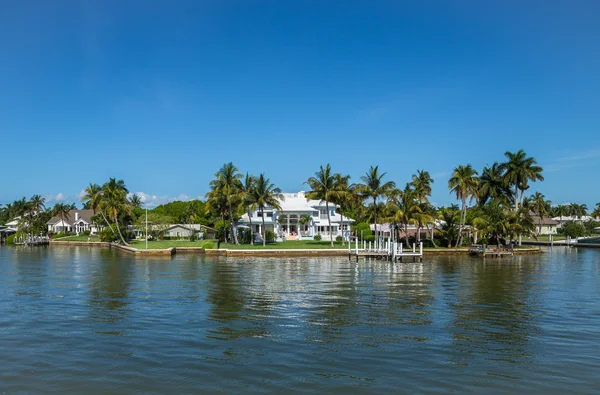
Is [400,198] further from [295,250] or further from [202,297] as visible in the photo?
[202,297]

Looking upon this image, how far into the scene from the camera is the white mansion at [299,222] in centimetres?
7919

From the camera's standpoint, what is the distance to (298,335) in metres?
18.0

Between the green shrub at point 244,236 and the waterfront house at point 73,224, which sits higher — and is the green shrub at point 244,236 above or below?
below

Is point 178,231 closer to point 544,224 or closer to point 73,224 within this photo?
point 73,224

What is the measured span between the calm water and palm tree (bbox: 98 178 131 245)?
4256cm

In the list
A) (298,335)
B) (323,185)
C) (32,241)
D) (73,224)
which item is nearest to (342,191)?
(323,185)

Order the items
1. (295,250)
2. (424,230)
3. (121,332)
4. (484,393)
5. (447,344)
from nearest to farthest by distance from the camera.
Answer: (484,393) < (447,344) < (121,332) < (295,250) < (424,230)

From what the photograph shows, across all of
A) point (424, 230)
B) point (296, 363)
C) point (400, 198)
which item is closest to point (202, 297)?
point (296, 363)

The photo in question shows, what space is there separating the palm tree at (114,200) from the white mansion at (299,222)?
19.0 meters

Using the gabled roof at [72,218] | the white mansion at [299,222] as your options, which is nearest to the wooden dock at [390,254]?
the white mansion at [299,222]

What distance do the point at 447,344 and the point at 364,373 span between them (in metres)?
4.42

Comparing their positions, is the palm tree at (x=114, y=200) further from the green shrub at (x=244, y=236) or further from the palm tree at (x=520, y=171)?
the palm tree at (x=520, y=171)

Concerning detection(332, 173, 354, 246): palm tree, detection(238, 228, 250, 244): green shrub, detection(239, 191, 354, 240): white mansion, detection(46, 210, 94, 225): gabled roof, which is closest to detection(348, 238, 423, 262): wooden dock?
detection(332, 173, 354, 246): palm tree

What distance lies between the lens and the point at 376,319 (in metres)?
20.8
